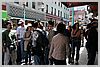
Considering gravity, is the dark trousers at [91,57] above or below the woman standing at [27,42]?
below

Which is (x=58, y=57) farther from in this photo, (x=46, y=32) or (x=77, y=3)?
(x=77, y=3)

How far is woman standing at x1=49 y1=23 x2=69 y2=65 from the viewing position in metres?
2.55

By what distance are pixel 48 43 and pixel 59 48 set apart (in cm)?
13

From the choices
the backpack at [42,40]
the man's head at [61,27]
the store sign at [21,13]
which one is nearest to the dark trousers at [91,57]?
the man's head at [61,27]

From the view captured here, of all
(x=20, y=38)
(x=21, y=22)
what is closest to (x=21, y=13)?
(x=21, y=22)

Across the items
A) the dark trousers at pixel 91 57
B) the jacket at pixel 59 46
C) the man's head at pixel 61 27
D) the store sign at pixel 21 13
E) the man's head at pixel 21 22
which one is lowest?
the dark trousers at pixel 91 57

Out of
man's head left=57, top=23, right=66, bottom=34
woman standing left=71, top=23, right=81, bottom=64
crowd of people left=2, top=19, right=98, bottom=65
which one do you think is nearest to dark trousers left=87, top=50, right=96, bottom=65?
crowd of people left=2, top=19, right=98, bottom=65

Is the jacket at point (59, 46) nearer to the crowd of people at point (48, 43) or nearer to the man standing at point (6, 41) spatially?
the crowd of people at point (48, 43)

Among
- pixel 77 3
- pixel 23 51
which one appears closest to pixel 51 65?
Answer: pixel 23 51

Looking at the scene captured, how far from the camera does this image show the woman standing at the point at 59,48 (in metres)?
2.55

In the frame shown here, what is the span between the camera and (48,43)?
8.41 feet

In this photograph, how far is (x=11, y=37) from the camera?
8.48 ft

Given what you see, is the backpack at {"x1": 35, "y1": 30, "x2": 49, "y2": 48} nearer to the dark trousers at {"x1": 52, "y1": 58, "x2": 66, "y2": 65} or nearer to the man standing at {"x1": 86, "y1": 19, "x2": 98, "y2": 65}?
the dark trousers at {"x1": 52, "y1": 58, "x2": 66, "y2": 65}

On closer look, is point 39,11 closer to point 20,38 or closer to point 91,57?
point 20,38
